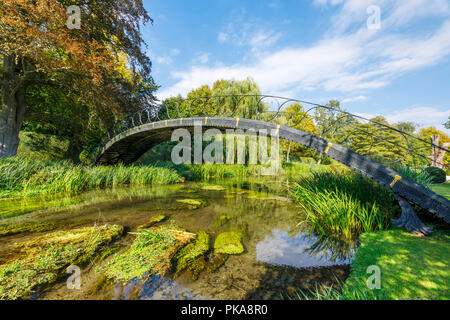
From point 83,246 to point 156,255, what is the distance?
1143mm

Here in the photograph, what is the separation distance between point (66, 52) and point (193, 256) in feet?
24.4

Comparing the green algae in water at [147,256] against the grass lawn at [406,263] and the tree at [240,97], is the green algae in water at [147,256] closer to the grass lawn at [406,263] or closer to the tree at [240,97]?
the grass lawn at [406,263]

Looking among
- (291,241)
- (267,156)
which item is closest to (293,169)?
(267,156)

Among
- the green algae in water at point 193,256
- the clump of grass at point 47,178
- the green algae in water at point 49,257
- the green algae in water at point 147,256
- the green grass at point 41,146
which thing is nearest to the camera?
the green algae in water at point 49,257

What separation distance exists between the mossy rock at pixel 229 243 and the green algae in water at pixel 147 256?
19.3 inches

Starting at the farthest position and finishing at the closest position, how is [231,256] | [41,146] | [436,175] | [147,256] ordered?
[41,146]
[436,175]
[231,256]
[147,256]

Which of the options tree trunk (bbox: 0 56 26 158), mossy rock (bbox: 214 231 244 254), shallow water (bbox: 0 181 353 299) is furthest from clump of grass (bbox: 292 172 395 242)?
tree trunk (bbox: 0 56 26 158)

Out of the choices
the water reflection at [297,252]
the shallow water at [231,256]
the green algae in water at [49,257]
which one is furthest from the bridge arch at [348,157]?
the green algae in water at [49,257]

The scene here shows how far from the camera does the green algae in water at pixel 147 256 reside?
2082 mm

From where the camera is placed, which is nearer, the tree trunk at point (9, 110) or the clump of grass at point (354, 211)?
the clump of grass at point (354, 211)

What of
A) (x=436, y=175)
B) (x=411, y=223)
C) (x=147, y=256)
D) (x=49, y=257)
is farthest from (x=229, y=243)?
(x=436, y=175)

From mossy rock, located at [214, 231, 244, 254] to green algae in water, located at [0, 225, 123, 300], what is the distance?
1723 mm

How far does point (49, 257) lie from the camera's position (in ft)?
7.38

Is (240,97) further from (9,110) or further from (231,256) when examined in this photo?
(231,256)
